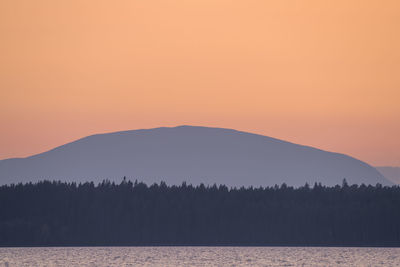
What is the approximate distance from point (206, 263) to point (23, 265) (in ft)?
89.8

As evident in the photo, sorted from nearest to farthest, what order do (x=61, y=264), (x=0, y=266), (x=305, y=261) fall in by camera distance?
(x=0, y=266)
(x=61, y=264)
(x=305, y=261)

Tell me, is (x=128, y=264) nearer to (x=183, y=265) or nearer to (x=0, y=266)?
(x=183, y=265)

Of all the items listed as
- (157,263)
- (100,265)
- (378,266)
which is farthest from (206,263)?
(378,266)

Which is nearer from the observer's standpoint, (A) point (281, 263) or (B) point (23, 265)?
(B) point (23, 265)

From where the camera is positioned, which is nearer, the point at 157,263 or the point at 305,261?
the point at 157,263

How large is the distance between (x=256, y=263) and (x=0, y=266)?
125 ft

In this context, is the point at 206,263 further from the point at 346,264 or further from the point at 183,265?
the point at 346,264

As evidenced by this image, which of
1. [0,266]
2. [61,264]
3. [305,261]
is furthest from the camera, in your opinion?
[305,261]

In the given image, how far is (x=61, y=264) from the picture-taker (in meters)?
138

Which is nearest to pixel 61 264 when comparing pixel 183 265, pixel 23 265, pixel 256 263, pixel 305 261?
pixel 23 265

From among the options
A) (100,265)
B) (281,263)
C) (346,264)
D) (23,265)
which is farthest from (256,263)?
(23,265)

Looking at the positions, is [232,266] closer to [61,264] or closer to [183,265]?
[183,265]

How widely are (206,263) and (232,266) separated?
8.70 meters

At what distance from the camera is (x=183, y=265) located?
5285 inches
